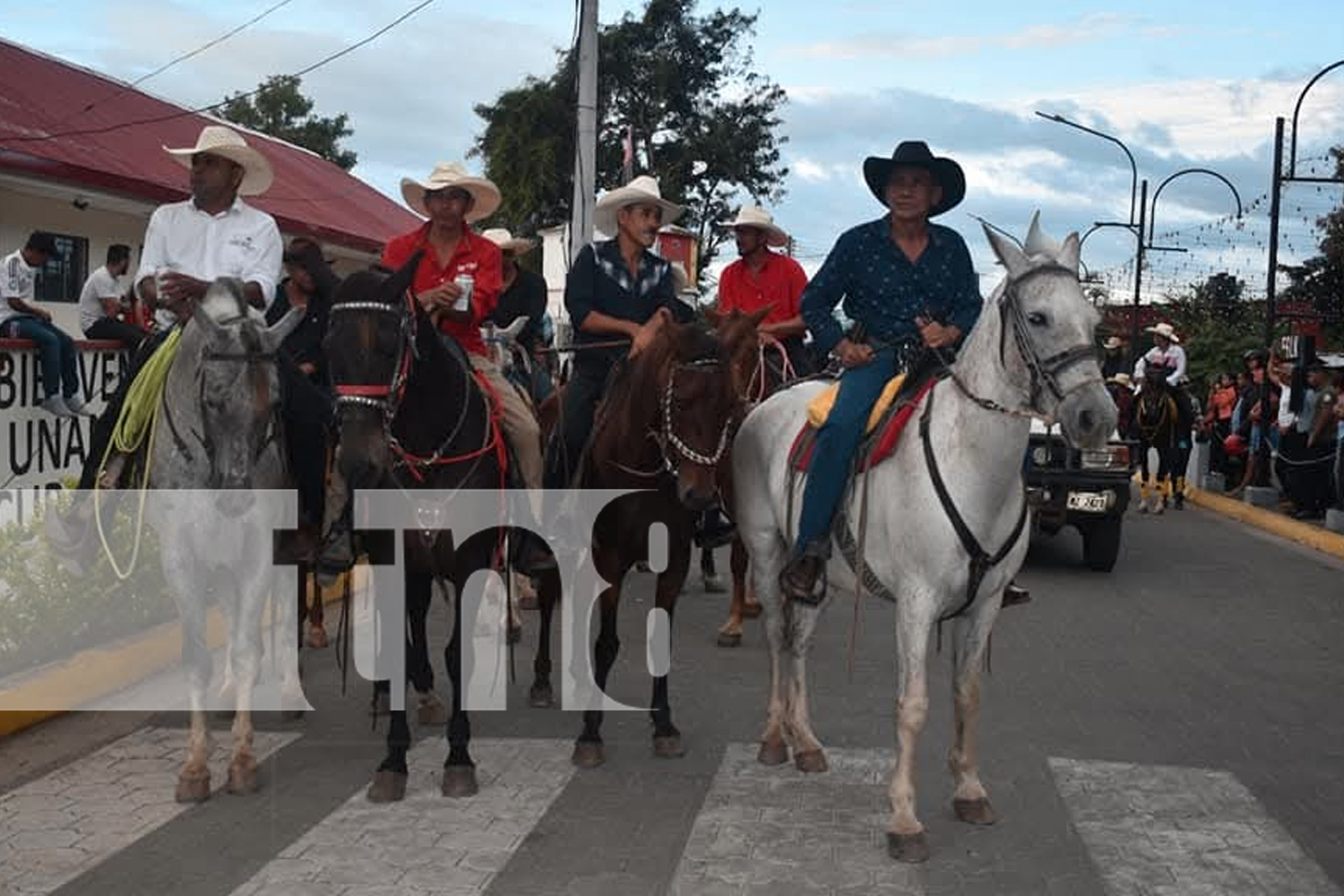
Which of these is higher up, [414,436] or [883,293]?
[883,293]

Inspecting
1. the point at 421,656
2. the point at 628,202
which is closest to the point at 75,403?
the point at 421,656

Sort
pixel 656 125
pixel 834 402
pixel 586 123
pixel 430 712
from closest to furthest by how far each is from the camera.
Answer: pixel 834 402
pixel 430 712
pixel 586 123
pixel 656 125

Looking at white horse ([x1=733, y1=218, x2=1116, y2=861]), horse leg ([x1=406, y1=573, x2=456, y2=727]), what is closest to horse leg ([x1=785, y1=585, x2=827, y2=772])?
white horse ([x1=733, y1=218, x2=1116, y2=861])

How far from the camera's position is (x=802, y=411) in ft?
22.6

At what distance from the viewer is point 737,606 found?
380 inches

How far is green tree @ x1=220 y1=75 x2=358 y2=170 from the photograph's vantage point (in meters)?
61.1

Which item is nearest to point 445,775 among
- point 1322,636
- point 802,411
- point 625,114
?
point 802,411

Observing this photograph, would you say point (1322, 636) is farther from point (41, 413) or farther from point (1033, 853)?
point (41, 413)

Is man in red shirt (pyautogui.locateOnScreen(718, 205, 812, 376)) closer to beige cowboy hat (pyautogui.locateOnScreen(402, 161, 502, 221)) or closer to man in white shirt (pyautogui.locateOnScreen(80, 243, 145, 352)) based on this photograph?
beige cowboy hat (pyautogui.locateOnScreen(402, 161, 502, 221))

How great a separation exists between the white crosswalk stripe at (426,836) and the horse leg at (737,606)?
282 centimetres

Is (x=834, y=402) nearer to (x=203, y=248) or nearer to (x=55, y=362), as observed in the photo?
(x=203, y=248)

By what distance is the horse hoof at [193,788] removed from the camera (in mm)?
5992

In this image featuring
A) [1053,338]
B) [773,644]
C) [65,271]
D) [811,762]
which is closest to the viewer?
[1053,338]

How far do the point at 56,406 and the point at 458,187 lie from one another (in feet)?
10.3
